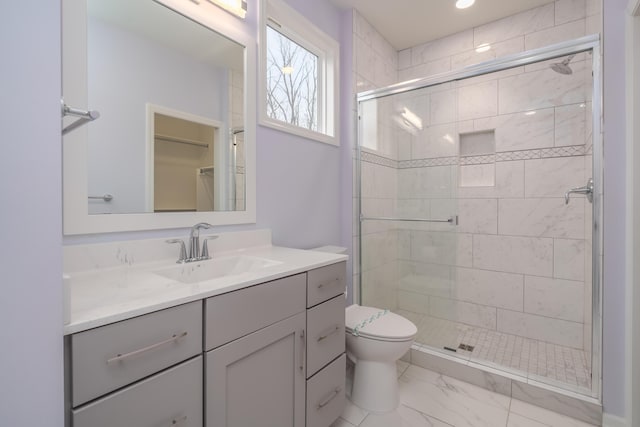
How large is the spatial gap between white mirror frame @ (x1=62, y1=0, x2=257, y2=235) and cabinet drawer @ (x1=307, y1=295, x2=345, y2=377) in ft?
2.10

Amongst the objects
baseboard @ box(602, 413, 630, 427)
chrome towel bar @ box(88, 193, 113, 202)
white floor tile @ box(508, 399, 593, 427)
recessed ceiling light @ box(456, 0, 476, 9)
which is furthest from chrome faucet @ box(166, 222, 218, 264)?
recessed ceiling light @ box(456, 0, 476, 9)

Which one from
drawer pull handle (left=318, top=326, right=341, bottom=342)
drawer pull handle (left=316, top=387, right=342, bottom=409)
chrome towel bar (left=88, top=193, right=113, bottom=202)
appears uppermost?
chrome towel bar (left=88, top=193, right=113, bottom=202)

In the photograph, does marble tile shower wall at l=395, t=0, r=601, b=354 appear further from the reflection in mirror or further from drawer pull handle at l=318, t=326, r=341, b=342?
the reflection in mirror

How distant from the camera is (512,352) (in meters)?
2.14

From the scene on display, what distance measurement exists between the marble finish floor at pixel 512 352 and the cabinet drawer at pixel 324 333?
1024 millimetres

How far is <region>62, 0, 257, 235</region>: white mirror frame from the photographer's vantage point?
1045 millimetres

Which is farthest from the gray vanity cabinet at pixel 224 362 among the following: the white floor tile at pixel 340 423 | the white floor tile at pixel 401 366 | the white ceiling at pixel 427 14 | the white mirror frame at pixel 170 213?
the white ceiling at pixel 427 14

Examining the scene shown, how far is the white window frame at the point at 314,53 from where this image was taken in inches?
67.3

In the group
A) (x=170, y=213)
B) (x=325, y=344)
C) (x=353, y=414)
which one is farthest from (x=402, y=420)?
(x=170, y=213)

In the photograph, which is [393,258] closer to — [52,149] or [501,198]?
[501,198]

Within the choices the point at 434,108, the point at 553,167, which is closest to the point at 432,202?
the point at 434,108

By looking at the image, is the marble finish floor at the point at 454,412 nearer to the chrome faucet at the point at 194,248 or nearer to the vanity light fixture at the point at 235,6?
the chrome faucet at the point at 194,248

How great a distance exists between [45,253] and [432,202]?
218 centimetres

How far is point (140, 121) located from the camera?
126 centimetres
